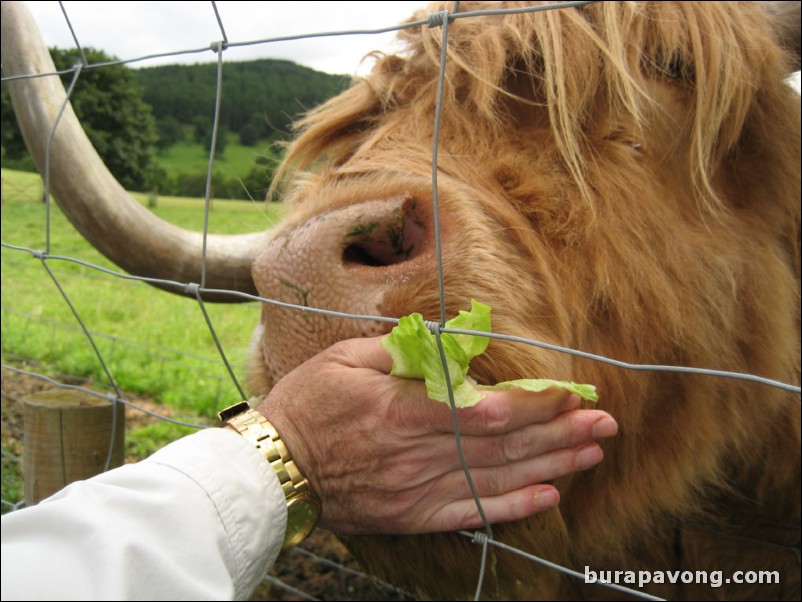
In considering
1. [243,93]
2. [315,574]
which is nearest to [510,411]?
[315,574]

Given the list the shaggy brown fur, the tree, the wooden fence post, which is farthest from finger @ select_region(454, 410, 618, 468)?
the tree

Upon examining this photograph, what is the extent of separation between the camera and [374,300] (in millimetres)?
1215

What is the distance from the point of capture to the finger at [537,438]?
3.67 ft

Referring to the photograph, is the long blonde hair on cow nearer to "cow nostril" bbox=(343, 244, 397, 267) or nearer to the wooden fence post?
"cow nostril" bbox=(343, 244, 397, 267)

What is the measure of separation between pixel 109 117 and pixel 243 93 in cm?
149

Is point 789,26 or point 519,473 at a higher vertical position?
point 789,26

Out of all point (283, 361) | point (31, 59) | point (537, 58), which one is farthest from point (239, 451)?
point (31, 59)

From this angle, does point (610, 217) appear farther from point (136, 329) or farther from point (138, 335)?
point (136, 329)

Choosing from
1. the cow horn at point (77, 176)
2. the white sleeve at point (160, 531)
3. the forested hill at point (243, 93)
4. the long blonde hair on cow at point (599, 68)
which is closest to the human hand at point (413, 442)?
the white sleeve at point (160, 531)

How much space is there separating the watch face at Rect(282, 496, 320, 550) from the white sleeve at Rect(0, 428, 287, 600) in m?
0.05

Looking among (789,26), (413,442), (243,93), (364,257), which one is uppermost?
(243,93)

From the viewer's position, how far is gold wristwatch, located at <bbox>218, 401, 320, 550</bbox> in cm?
106

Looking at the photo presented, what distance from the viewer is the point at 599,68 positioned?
5.67 feet

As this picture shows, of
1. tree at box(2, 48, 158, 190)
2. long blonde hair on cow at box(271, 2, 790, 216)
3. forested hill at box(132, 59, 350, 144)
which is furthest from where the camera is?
tree at box(2, 48, 158, 190)
